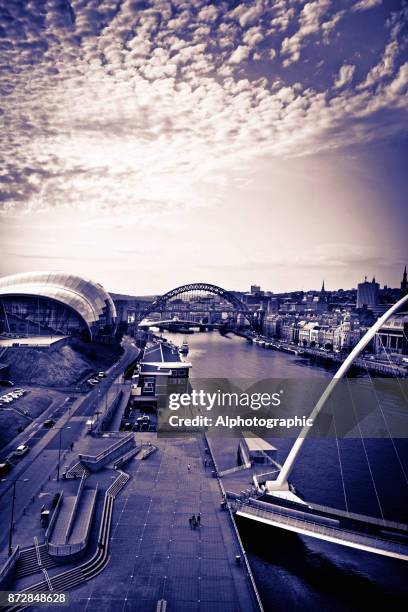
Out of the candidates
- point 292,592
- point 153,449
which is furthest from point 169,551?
point 153,449

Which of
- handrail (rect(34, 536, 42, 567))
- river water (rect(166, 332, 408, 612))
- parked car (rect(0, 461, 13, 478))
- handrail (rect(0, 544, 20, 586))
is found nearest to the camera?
handrail (rect(0, 544, 20, 586))

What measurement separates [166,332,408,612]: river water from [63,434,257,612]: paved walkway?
1652mm

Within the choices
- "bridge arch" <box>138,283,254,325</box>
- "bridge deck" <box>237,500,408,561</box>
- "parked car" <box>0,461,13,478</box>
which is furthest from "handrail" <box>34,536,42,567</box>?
"bridge arch" <box>138,283,254,325</box>

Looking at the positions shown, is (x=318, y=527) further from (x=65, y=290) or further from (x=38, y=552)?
(x=65, y=290)

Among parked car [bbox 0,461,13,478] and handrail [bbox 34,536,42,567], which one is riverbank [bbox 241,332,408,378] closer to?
parked car [bbox 0,461,13,478]

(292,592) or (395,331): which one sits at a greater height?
(395,331)

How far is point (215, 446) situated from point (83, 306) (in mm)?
30712

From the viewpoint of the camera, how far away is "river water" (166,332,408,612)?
13039 millimetres

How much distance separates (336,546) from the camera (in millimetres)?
15547

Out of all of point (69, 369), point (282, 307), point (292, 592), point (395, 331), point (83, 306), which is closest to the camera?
point (292, 592)

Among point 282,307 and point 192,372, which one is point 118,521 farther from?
point 282,307

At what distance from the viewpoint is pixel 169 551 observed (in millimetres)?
13141

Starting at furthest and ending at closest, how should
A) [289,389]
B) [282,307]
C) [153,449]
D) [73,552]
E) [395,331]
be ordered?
[282,307]
[395,331]
[289,389]
[153,449]
[73,552]

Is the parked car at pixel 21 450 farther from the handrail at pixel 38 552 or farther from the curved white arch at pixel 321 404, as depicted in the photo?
the curved white arch at pixel 321 404
